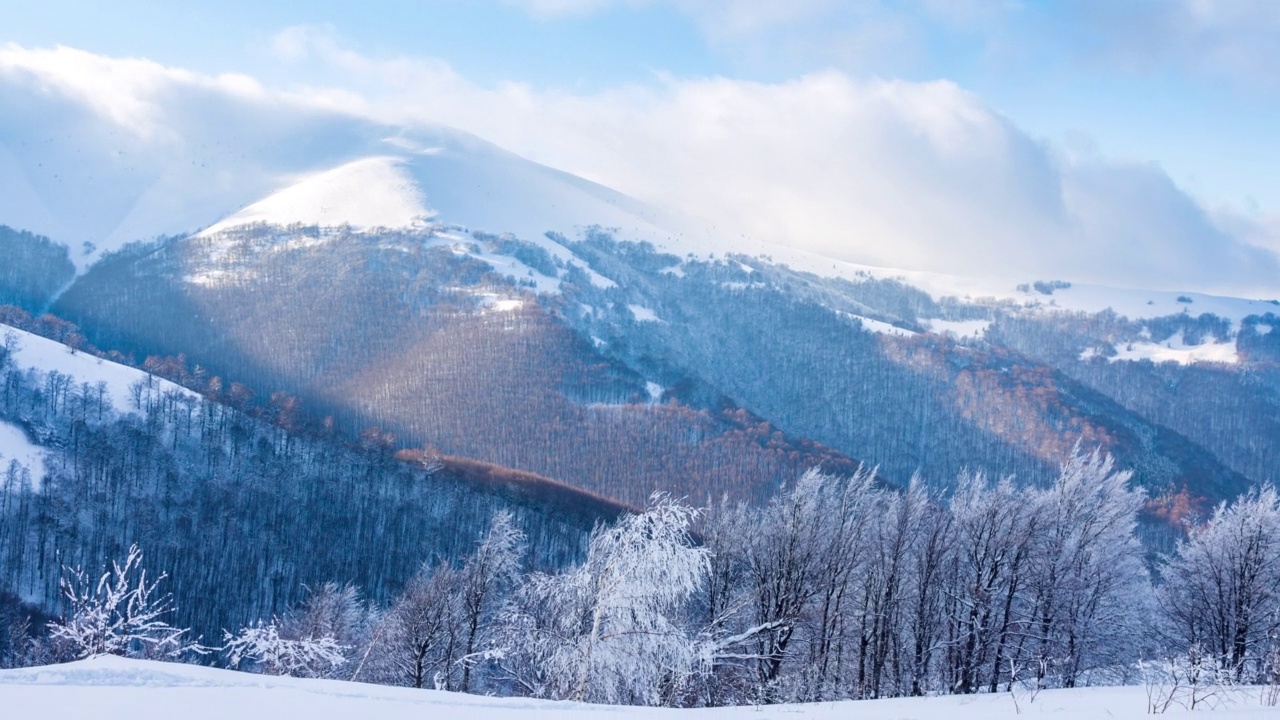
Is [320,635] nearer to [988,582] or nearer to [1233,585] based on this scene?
[988,582]

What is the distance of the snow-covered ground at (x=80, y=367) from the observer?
78625 millimetres

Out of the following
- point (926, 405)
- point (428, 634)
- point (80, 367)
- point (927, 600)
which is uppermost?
point (927, 600)

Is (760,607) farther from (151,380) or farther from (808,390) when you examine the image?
(808,390)

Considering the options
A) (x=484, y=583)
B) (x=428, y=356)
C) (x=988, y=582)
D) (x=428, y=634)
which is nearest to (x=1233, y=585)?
(x=988, y=582)

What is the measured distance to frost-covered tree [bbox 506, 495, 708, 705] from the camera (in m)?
18.2

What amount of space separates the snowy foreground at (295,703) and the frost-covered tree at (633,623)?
5.71 metres

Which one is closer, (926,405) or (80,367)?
(80,367)

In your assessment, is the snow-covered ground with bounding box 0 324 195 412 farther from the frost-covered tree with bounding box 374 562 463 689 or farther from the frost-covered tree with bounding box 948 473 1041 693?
the frost-covered tree with bounding box 948 473 1041 693

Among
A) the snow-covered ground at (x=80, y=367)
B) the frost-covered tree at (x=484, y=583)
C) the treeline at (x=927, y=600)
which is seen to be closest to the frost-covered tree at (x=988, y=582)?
the treeline at (x=927, y=600)

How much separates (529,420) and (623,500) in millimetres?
26794

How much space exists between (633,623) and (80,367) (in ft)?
279

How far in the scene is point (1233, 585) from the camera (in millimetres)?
25531

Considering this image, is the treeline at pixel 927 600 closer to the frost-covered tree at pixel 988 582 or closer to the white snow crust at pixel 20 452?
the frost-covered tree at pixel 988 582

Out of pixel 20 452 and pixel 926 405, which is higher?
pixel 926 405
